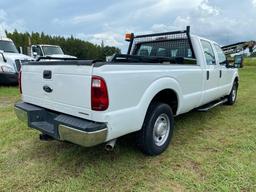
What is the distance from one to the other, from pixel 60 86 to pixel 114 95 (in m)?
0.74

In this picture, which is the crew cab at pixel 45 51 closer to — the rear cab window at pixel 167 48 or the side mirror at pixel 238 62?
the rear cab window at pixel 167 48

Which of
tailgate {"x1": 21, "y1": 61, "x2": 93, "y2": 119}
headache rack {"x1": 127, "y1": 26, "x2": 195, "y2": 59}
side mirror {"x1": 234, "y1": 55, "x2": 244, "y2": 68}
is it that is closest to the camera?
tailgate {"x1": 21, "y1": 61, "x2": 93, "y2": 119}

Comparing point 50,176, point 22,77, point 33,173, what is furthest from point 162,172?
point 22,77

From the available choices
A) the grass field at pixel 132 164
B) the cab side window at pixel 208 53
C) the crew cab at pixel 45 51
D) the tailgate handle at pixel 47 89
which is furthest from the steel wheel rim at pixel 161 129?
the crew cab at pixel 45 51

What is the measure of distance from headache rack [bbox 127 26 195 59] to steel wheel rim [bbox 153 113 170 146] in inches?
62.7

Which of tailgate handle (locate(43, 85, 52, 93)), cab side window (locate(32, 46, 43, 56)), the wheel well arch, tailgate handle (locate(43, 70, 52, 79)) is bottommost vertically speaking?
the wheel well arch

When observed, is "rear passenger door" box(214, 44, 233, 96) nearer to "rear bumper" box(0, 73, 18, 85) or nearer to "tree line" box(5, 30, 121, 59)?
"rear bumper" box(0, 73, 18, 85)

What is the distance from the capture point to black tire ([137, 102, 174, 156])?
3.40 m

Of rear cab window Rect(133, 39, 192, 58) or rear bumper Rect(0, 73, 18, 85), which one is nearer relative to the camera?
rear cab window Rect(133, 39, 192, 58)

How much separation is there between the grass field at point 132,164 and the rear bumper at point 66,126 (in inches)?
22.0

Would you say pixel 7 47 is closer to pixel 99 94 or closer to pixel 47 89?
pixel 47 89

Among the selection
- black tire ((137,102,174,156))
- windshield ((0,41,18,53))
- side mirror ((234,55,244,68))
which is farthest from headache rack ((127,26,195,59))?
windshield ((0,41,18,53))

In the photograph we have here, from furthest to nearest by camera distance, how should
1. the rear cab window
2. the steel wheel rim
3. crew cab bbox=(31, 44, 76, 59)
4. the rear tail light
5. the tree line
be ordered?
the tree line → crew cab bbox=(31, 44, 76, 59) → the rear cab window → the steel wheel rim → the rear tail light

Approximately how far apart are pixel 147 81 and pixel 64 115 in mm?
1132
